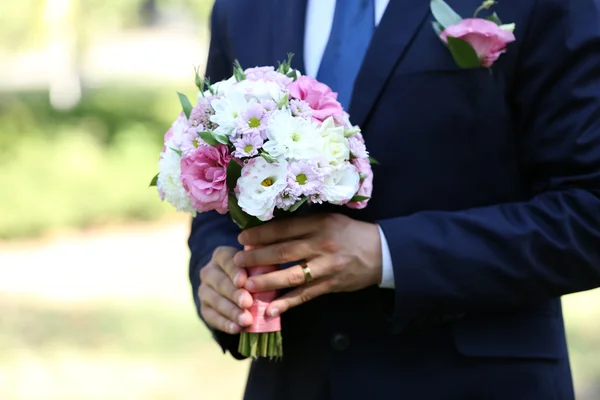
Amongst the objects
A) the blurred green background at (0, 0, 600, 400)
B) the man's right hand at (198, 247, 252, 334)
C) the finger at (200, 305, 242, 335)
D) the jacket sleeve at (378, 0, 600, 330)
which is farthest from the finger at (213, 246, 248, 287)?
the blurred green background at (0, 0, 600, 400)

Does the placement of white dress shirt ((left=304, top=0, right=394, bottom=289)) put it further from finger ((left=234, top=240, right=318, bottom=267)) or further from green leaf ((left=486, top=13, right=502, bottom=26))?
finger ((left=234, top=240, right=318, bottom=267))

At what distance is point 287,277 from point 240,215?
0.19m

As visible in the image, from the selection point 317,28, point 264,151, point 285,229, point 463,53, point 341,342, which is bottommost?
point 341,342

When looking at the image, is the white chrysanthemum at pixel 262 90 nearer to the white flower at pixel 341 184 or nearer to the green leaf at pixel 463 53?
the white flower at pixel 341 184

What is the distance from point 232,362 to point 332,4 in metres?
4.73

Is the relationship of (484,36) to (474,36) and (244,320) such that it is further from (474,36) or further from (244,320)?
(244,320)

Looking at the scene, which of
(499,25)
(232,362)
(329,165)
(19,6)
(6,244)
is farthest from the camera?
(19,6)

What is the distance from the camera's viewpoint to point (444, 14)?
7.01ft

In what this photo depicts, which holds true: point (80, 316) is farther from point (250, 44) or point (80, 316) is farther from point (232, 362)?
point (250, 44)

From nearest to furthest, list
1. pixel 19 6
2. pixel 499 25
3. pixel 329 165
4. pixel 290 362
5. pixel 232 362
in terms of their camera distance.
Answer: pixel 329 165, pixel 499 25, pixel 290 362, pixel 232 362, pixel 19 6

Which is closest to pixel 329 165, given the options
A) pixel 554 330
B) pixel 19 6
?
pixel 554 330

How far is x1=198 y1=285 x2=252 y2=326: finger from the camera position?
2.14 meters

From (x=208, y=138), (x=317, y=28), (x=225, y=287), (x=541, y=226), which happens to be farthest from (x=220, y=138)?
(x=541, y=226)

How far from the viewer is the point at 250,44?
244 centimetres
